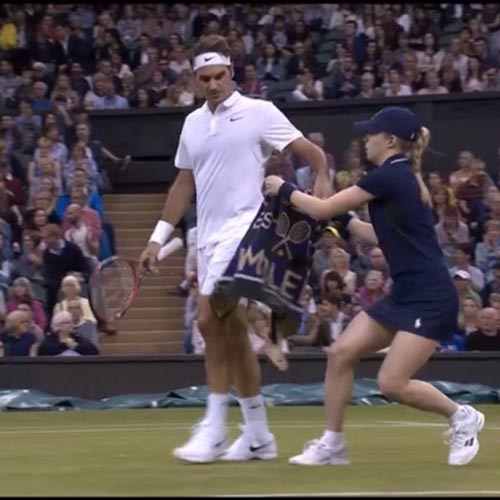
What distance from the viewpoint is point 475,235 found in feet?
62.8

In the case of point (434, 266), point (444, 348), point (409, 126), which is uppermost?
point (409, 126)

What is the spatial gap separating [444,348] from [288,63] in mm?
7617

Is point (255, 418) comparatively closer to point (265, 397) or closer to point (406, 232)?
point (406, 232)

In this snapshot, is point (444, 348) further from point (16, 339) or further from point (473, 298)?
point (16, 339)

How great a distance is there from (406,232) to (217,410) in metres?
1.46

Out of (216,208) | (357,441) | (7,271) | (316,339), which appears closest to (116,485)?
(216,208)

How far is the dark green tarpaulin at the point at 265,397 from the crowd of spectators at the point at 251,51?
673 cm

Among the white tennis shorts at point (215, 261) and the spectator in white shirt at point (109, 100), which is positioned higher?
the spectator in white shirt at point (109, 100)

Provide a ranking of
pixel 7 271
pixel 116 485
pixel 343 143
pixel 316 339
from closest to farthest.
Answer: pixel 116 485 < pixel 316 339 < pixel 7 271 < pixel 343 143

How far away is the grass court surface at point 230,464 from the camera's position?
8320 millimetres

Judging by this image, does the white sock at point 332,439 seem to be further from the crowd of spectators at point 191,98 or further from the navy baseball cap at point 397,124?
the crowd of spectators at point 191,98

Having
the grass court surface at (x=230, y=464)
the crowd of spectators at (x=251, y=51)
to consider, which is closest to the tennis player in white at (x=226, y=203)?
the grass court surface at (x=230, y=464)

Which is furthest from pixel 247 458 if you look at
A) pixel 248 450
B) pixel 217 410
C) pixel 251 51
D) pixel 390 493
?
pixel 251 51

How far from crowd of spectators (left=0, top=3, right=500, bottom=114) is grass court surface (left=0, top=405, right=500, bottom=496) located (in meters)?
9.63
